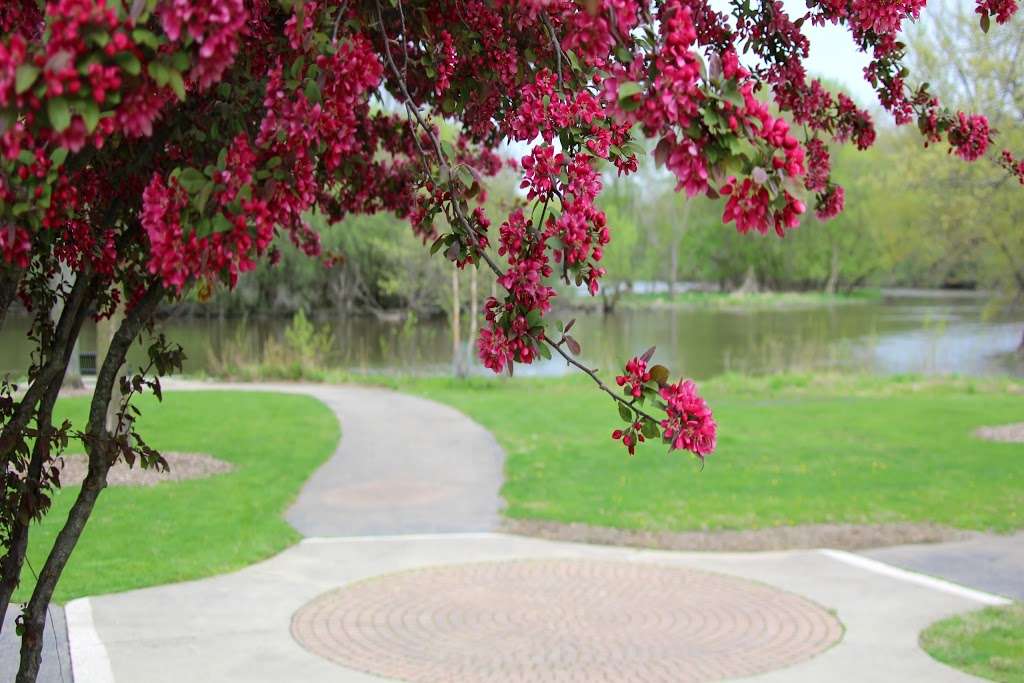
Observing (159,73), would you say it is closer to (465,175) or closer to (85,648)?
(465,175)

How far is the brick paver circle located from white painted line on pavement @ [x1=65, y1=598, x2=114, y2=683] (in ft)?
3.83

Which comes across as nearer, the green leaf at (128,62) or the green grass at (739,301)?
the green leaf at (128,62)

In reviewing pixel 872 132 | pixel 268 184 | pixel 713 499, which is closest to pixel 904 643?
pixel 872 132

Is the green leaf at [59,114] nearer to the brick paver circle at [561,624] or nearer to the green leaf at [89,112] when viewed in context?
the green leaf at [89,112]

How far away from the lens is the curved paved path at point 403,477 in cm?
991

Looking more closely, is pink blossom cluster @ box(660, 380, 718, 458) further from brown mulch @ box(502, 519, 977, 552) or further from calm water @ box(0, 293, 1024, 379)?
calm water @ box(0, 293, 1024, 379)

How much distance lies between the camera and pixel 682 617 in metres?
7.08

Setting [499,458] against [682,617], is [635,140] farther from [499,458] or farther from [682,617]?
[499,458]

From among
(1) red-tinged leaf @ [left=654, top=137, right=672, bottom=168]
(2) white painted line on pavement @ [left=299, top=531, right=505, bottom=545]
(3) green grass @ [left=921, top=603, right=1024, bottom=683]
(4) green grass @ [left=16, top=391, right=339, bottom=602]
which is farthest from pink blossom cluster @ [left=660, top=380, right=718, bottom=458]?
(2) white painted line on pavement @ [left=299, top=531, right=505, bottom=545]

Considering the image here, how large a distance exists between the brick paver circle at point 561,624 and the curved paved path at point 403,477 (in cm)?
180

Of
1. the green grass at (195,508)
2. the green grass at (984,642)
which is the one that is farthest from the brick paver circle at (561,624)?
the green grass at (195,508)

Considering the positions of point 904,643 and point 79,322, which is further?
point 904,643

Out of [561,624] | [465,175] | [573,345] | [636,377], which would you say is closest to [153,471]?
[561,624]

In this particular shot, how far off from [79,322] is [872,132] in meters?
3.37
